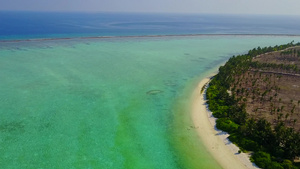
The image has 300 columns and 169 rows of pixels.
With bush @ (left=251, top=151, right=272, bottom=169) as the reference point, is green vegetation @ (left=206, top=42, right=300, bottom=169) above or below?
above

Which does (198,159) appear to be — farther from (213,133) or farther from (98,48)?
(98,48)

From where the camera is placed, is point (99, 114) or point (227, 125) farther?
point (99, 114)

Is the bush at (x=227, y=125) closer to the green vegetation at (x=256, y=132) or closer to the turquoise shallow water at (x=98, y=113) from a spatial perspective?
the green vegetation at (x=256, y=132)

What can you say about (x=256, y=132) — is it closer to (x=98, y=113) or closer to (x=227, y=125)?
(x=227, y=125)

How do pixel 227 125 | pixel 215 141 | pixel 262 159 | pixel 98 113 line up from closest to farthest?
pixel 262 159
pixel 215 141
pixel 227 125
pixel 98 113

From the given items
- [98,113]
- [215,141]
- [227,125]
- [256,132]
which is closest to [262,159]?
[256,132]

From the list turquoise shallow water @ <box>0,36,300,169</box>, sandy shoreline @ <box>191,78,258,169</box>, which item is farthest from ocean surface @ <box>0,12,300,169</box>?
sandy shoreline @ <box>191,78,258,169</box>

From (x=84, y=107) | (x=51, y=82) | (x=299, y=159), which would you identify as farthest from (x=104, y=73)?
(x=299, y=159)

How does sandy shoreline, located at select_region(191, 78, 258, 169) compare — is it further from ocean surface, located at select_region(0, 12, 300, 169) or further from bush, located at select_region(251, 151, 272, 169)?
ocean surface, located at select_region(0, 12, 300, 169)
